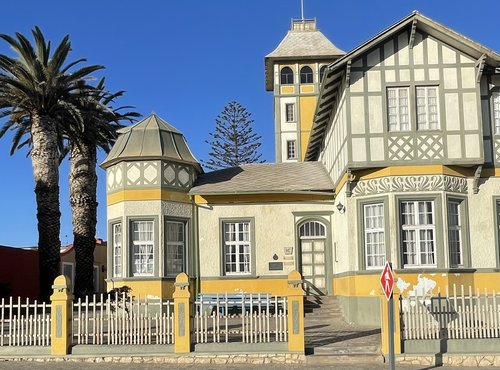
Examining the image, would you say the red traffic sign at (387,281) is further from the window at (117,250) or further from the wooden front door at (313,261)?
the window at (117,250)

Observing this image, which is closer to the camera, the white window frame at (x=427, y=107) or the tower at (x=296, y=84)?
the white window frame at (x=427, y=107)

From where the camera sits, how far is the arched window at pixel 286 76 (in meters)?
46.8

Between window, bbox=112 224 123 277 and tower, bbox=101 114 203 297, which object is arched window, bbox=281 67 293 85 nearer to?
tower, bbox=101 114 203 297

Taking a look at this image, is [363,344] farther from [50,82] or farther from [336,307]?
[50,82]

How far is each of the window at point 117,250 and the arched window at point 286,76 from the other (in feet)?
89.6

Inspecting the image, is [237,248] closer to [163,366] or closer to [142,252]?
[142,252]

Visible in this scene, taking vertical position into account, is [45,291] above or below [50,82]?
below

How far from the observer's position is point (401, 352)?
13.9m

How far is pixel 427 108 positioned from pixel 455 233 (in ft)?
11.9

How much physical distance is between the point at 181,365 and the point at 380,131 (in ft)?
27.9

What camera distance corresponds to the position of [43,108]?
2662 centimetres

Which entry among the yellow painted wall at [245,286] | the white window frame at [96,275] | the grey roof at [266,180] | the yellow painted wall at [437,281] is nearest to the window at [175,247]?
the yellow painted wall at [245,286]

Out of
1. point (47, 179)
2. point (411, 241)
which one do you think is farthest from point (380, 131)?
point (47, 179)

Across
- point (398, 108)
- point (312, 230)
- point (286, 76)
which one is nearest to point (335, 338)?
point (398, 108)
